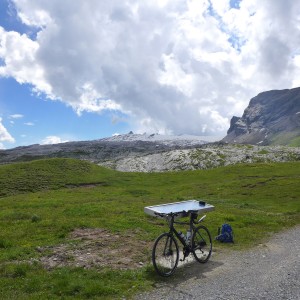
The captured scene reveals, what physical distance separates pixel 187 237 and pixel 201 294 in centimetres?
398

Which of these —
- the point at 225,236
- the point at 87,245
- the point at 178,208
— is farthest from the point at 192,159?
the point at 178,208

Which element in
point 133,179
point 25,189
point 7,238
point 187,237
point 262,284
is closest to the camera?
point 262,284

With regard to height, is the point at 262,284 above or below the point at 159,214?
below

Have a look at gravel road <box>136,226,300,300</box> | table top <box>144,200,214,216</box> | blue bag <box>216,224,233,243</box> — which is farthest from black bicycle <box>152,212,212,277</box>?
blue bag <box>216,224,233,243</box>

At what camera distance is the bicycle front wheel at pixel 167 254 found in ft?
50.3

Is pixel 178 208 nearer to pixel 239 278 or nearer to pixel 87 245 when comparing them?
pixel 239 278

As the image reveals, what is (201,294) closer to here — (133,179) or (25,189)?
(25,189)

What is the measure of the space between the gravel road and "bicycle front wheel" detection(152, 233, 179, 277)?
43cm

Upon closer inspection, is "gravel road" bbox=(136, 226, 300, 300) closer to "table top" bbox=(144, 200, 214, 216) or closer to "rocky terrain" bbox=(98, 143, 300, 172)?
"table top" bbox=(144, 200, 214, 216)

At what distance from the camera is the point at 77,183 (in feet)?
267

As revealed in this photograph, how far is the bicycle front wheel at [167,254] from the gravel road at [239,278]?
1.42 ft

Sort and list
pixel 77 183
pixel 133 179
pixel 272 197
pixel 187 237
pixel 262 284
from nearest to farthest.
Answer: pixel 262 284 < pixel 187 237 < pixel 272 197 < pixel 77 183 < pixel 133 179

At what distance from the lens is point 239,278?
15.2 m

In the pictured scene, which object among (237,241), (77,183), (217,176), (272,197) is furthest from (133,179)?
(237,241)
